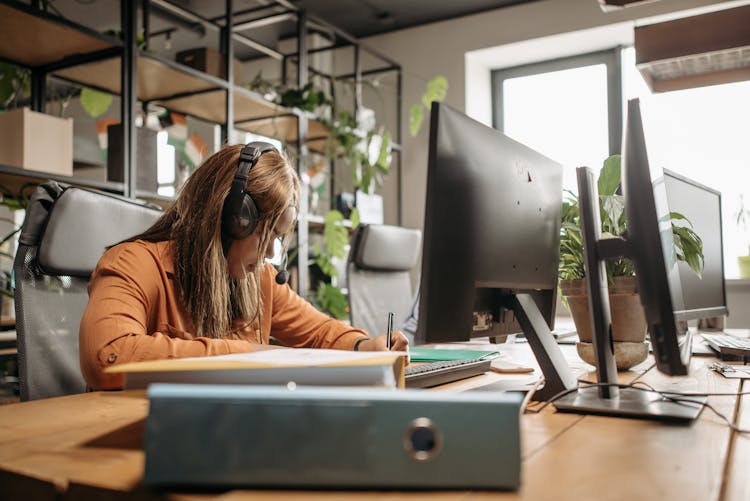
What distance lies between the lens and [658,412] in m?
0.78

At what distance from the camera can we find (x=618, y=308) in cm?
117

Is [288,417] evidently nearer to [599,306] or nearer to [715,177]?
[599,306]

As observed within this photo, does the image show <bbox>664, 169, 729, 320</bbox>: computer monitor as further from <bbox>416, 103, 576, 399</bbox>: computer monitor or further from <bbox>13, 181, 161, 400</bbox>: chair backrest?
<bbox>13, 181, 161, 400</bbox>: chair backrest

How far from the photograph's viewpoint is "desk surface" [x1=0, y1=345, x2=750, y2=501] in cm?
49

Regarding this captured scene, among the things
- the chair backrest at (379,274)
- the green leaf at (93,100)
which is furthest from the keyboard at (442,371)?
the green leaf at (93,100)

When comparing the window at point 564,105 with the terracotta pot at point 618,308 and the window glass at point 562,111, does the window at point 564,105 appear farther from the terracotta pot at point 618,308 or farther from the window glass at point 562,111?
the terracotta pot at point 618,308

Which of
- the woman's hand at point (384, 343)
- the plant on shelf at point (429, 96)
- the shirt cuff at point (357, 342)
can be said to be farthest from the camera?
the plant on shelf at point (429, 96)

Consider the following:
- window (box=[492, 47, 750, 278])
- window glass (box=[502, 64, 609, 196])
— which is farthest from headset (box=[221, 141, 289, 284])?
window glass (box=[502, 64, 609, 196])

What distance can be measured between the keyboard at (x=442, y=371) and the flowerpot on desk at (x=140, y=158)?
1752mm

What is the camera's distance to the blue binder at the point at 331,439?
0.47m

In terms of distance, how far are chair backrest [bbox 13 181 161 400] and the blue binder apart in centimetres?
86

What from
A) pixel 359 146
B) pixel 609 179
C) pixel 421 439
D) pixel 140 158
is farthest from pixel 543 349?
pixel 359 146

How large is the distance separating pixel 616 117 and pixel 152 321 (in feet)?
11.8

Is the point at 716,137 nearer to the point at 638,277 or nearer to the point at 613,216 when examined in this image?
the point at 613,216
